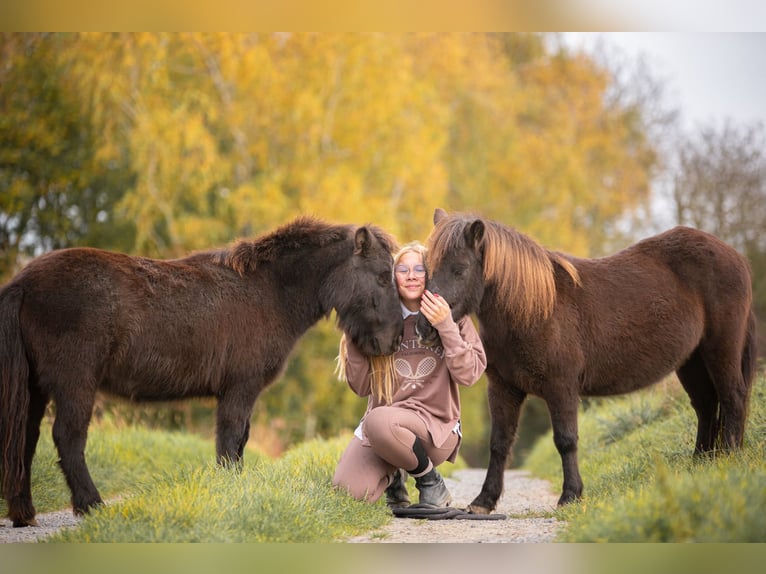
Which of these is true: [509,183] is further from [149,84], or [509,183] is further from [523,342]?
[523,342]

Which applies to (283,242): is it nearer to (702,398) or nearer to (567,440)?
(567,440)

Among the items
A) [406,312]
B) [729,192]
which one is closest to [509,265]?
[406,312]

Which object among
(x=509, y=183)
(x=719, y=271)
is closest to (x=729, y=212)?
(x=509, y=183)

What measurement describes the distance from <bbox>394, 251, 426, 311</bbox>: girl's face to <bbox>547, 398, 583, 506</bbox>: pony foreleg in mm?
1475

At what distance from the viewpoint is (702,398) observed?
7.64m

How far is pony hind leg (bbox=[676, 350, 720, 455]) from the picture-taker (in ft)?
24.6

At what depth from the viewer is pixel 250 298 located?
703 cm

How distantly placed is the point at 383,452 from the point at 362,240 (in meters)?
1.94

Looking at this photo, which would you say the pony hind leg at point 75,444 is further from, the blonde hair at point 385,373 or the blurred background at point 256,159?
the blurred background at point 256,159

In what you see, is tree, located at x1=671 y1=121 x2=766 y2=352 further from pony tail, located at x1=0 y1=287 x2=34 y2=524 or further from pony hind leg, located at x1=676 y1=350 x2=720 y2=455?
pony tail, located at x1=0 y1=287 x2=34 y2=524

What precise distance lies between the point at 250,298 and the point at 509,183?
55.2 ft

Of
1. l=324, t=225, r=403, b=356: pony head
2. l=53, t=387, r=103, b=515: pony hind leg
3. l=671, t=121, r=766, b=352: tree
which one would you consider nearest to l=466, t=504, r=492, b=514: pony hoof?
l=324, t=225, r=403, b=356: pony head

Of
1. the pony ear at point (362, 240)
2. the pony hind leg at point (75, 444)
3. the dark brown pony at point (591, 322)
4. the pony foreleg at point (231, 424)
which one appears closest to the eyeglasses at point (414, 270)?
the dark brown pony at point (591, 322)

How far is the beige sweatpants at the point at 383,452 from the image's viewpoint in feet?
19.3
